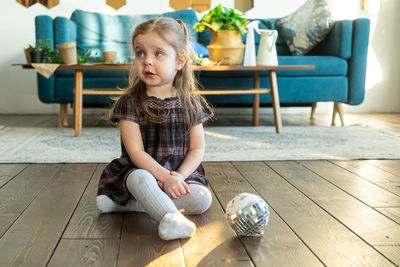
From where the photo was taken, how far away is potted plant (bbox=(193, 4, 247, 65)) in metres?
2.87

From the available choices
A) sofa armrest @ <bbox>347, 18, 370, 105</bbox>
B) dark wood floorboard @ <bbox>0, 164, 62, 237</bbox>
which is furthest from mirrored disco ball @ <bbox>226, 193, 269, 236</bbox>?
sofa armrest @ <bbox>347, 18, 370, 105</bbox>

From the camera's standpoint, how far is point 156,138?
1.32 m

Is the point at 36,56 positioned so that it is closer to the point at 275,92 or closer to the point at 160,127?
the point at 275,92

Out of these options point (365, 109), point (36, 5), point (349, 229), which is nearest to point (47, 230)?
point (349, 229)

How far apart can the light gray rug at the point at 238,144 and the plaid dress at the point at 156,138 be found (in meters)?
0.70

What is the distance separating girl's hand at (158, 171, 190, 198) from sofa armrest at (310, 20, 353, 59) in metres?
2.46

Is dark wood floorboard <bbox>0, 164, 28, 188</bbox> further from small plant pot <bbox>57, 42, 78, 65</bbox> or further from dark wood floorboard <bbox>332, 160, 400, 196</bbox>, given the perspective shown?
dark wood floorboard <bbox>332, 160, 400, 196</bbox>

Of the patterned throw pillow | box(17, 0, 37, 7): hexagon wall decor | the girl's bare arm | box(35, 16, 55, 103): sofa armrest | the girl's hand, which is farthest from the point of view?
box(17, 0, 37, 7): hexagon wall decor

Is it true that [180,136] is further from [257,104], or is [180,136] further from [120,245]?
[257,104]

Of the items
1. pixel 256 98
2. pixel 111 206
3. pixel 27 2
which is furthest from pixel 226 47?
pixel 27 2

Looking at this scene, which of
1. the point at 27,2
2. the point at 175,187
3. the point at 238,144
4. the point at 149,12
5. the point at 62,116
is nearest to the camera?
the point at 175,187

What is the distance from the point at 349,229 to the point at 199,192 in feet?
1.24

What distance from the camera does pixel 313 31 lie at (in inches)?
138

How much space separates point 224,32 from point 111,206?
5.94 ft
